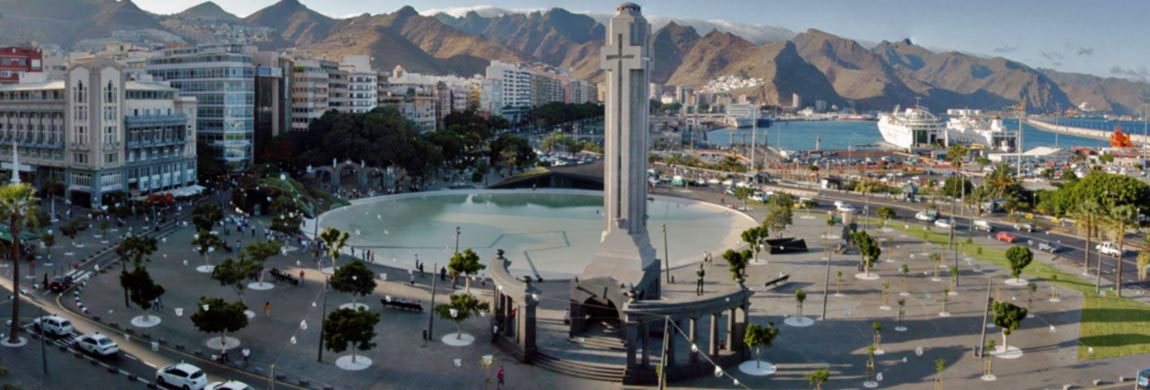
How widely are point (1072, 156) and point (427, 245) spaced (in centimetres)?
12035

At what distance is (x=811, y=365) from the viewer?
28219mm

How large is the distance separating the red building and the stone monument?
78.7 m

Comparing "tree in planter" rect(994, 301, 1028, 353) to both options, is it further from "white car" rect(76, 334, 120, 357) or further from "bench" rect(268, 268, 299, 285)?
"white car" rect(76, 334, 120, 357)

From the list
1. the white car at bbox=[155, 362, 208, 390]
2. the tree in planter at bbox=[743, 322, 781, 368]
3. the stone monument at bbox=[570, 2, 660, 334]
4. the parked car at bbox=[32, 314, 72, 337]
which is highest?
the stone monument at bbox=[570, 2, 660, 334]

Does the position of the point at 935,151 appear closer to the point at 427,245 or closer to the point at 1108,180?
the point at 1108,180

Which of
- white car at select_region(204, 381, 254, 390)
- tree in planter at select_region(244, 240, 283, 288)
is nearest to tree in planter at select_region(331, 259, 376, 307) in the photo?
tree in planter at select_region(244, 240, 283, 288)

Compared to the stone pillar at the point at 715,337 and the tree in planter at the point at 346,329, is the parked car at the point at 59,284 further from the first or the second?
the stone pillar at the point at 715,337

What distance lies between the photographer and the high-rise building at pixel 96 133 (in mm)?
60312

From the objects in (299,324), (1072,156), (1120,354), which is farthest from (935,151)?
(299,324)

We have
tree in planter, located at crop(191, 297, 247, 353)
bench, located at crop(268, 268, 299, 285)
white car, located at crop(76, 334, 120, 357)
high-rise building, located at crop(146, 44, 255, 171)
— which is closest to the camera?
white car, located at crop(76, 334, 120, 357)

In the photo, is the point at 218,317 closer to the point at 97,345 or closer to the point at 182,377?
the point at 182,377

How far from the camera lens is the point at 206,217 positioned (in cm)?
4966

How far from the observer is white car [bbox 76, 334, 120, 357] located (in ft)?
88.9

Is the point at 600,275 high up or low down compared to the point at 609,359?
up
